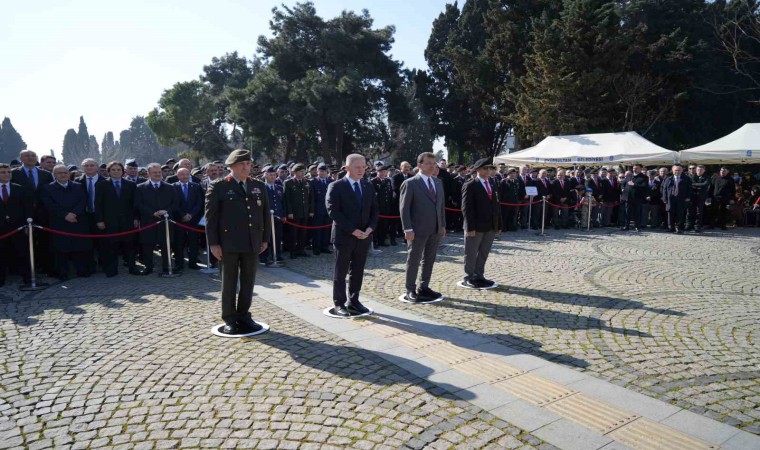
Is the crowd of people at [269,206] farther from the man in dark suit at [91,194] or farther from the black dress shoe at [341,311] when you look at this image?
the black dress shoe at [341,311]

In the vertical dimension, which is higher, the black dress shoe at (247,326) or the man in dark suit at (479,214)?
the man in dark suit at (479,214)

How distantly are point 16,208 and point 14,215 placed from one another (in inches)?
5.0

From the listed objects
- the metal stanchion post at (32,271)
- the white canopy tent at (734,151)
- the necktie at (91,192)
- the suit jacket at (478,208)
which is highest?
the white canopy tent at (734,151)

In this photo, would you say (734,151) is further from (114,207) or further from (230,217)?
(114,207)

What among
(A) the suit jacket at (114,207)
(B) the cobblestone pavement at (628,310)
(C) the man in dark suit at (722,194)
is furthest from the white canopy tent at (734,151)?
(A) the suit jacket at (114,207)

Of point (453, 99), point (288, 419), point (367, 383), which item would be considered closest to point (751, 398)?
point (367, 383)

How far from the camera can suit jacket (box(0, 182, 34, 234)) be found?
Result: 27.6 ft

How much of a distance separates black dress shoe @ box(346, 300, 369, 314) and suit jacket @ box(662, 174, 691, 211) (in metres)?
13.3

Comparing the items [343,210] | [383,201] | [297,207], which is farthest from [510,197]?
[343,210]

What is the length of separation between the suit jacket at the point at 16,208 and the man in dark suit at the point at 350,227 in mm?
5891

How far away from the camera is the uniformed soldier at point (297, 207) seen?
1125 cm

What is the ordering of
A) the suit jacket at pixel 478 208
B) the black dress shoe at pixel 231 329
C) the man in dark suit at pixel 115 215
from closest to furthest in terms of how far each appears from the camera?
the black dress shoe at pixel 231 329
the suit jacket at pixel 478 208
the man in dark suit at pixel 115 215

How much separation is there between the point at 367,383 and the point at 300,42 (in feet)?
119

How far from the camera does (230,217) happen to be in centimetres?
565
